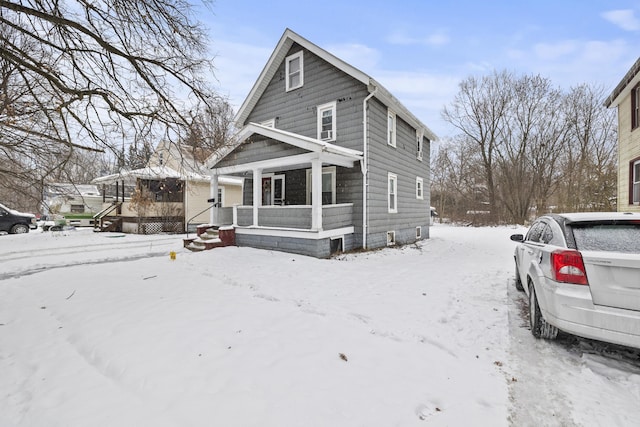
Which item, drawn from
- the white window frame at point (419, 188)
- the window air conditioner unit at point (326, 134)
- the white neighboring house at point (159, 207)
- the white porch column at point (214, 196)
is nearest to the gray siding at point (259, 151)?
the white porch column at point (214, 196)

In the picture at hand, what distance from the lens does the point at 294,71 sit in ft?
41.8

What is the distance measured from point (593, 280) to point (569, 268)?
0.21m

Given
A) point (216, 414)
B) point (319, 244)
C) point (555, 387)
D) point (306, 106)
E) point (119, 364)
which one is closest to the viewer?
point (216, 414)

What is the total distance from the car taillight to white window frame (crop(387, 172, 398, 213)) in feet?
30.2

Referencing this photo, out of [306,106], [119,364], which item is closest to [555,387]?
[119,364]

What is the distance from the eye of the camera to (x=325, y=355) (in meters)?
3.31

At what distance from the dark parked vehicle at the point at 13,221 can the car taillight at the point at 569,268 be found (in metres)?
22.9

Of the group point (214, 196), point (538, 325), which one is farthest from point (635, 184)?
point (214, 196)

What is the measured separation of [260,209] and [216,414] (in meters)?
8.49

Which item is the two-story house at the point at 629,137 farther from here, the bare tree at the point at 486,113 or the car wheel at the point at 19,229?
the car wheel at the point at 19,229

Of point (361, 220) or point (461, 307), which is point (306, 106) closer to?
point (361, 220)

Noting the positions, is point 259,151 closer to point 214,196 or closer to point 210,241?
point 214,196

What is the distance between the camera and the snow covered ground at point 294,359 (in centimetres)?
242

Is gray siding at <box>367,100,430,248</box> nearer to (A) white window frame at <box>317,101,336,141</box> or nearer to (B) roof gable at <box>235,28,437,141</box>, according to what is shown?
(B) roof gable at <box>235,28,437,141</box>
